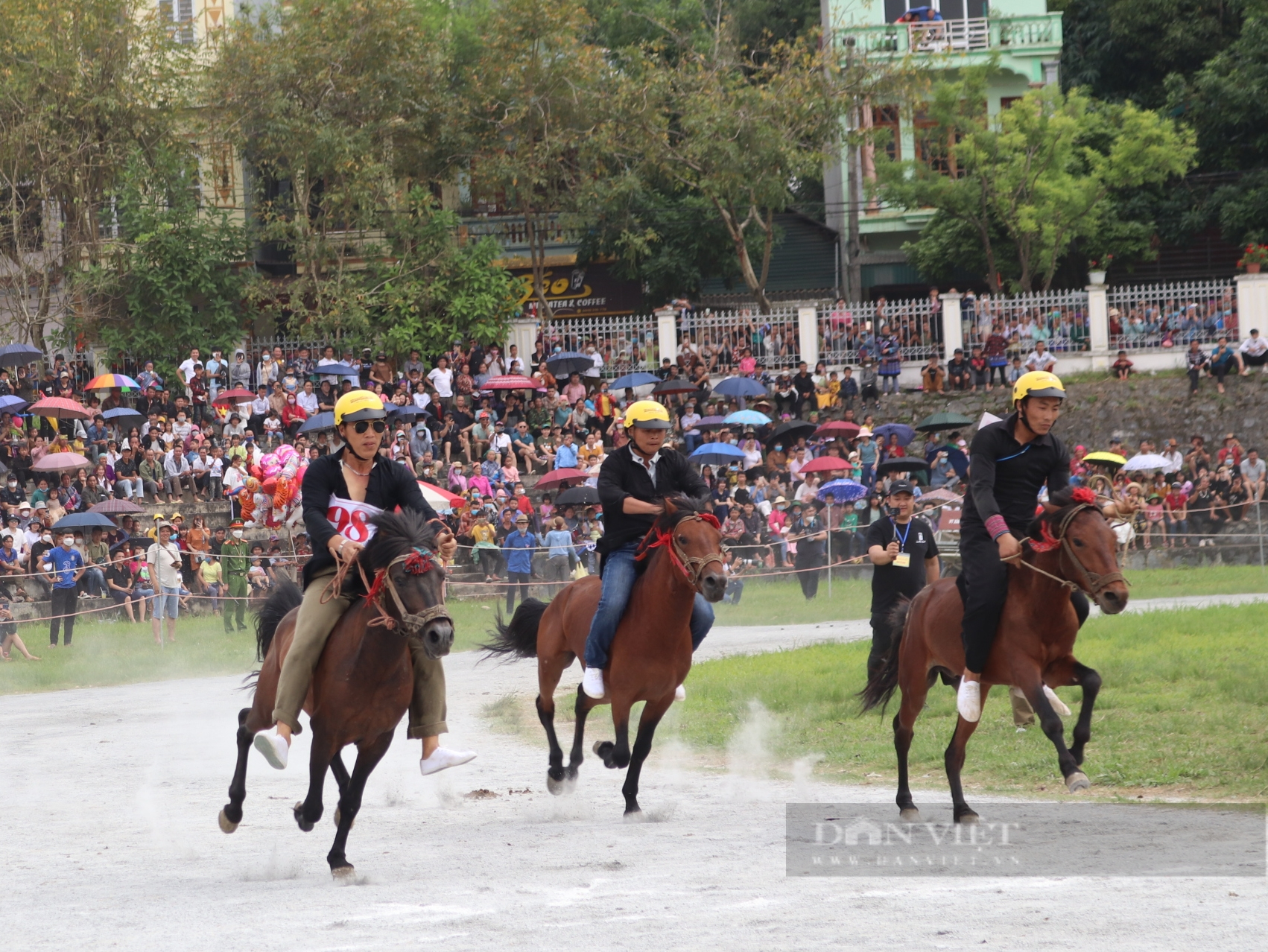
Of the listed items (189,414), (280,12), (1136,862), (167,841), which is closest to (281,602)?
(167,841)

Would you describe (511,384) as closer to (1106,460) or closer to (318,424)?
(318,424)

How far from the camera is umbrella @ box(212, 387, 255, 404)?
1340 inches

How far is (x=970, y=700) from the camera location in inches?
381

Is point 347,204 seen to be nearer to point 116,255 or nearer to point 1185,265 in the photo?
point 116,255

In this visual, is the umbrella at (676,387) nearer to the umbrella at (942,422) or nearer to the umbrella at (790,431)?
the umbrella at (790,431)

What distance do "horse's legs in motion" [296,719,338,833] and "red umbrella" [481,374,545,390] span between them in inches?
1012

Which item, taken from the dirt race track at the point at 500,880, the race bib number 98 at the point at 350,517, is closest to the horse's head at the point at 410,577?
the race bib number 98 at the point at 350,517

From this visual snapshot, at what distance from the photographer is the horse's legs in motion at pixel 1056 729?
29.0 ft

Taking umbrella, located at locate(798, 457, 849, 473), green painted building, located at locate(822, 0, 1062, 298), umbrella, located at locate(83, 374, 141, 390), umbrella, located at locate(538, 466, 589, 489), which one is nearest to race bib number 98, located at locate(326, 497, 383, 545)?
umbrella, located at locate(538, 466, 589, 489)

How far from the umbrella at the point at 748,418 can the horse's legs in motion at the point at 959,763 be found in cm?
2197

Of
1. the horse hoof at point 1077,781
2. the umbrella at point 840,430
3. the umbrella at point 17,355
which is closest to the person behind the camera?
the horse hoof at point 1077,781

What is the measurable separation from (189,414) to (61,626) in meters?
12.6

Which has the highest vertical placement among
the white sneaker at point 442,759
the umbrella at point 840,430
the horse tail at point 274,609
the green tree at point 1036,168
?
the green tree at point 1036,168

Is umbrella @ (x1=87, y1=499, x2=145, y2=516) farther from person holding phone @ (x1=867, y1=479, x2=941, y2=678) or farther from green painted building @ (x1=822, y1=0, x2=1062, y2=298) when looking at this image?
green painted building @ (x1=822, y1=0, x2=1062, y2=298)
